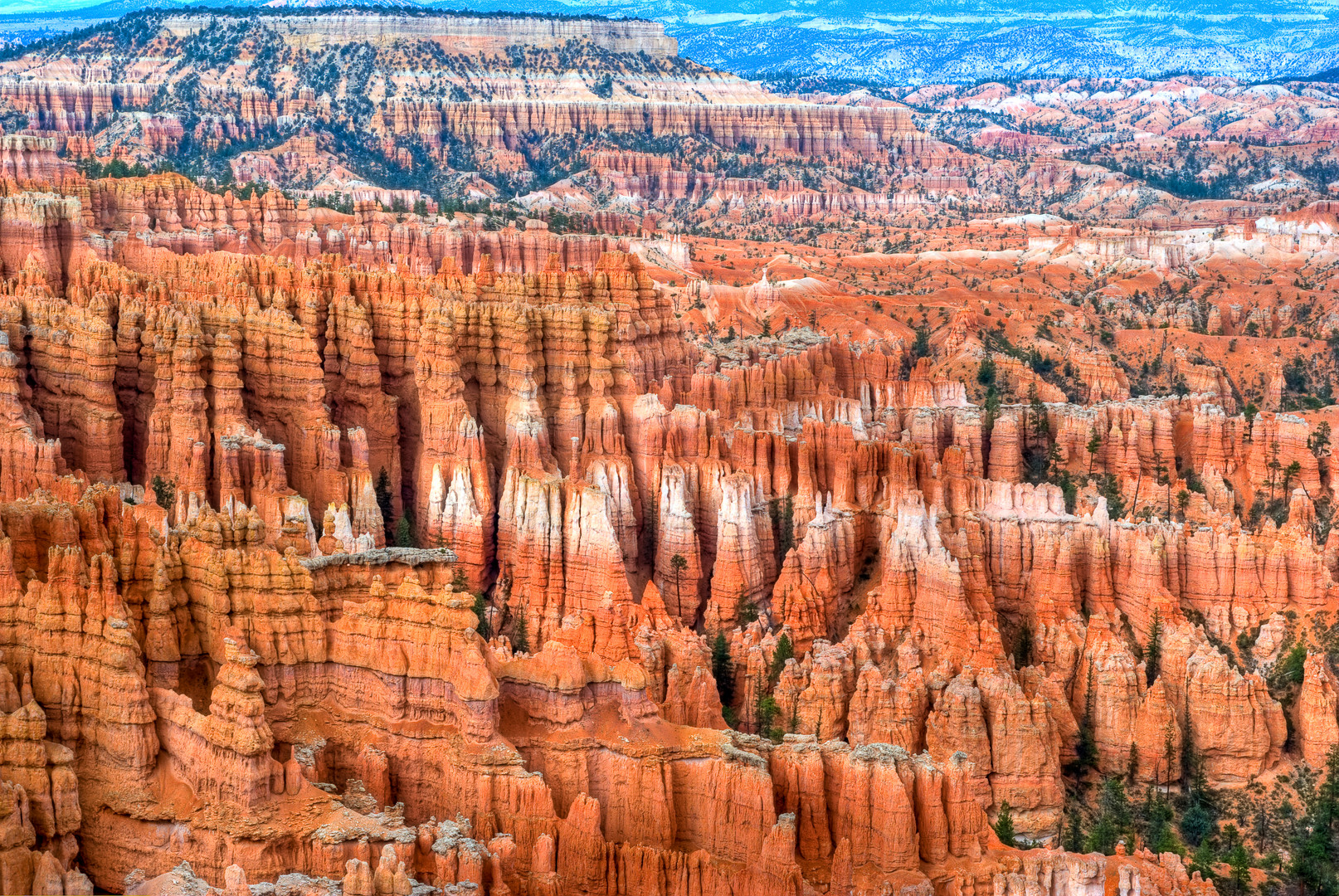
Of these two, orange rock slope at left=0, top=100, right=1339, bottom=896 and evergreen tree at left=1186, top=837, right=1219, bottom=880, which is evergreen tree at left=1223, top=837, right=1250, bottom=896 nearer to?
evergreen tree at left=1186, top=837, right=1219, bottom=880

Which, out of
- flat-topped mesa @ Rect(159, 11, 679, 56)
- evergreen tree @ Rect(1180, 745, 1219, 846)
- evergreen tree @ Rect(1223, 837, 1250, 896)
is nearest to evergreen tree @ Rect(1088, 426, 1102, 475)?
evergreen tree @ Rect(1180, 745, 1219, 846)

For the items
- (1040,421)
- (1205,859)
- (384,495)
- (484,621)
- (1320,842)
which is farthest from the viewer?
(1040,421)

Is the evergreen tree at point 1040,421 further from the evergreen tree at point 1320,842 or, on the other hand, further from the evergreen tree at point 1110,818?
the evergreen tree at point 1320,842

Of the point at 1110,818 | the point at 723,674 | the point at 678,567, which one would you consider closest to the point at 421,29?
the point at 678,567

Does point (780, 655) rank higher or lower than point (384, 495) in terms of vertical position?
lower

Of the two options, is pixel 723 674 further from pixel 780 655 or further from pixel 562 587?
pixel 562 587

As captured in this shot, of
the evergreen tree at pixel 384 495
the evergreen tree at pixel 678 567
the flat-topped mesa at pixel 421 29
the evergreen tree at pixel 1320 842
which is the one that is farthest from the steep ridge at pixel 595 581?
the flat-topped mesa at pixel 421 29
